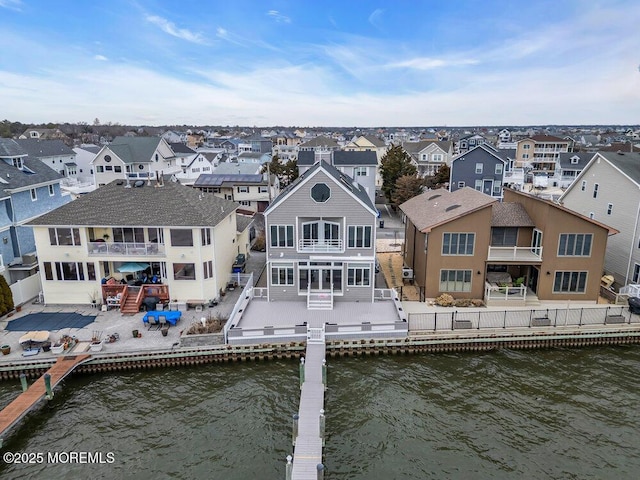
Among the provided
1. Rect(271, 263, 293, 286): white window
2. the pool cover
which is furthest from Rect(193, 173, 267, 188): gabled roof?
the pool cover

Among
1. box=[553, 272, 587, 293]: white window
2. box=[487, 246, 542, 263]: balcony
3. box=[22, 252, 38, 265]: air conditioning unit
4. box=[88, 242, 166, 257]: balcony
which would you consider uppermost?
box=[88, 242, 166, 257]: balcony

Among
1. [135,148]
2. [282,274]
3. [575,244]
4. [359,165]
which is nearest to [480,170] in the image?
[359,165]

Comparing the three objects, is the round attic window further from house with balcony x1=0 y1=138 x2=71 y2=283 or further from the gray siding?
the gray siding

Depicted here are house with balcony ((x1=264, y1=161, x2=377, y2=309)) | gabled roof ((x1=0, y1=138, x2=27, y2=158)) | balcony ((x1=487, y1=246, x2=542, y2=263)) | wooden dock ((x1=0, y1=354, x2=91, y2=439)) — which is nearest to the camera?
wooden dock ((x1=0, y1=354, x2=91, y2=439))

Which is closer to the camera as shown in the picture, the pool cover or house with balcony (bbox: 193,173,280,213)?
the pool cover

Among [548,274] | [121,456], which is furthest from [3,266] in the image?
[548,274]

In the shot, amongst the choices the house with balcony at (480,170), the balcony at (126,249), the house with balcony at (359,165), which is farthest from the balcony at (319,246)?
the house with balcony at (480,170)

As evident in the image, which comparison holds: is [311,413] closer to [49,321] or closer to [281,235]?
[281,235]
